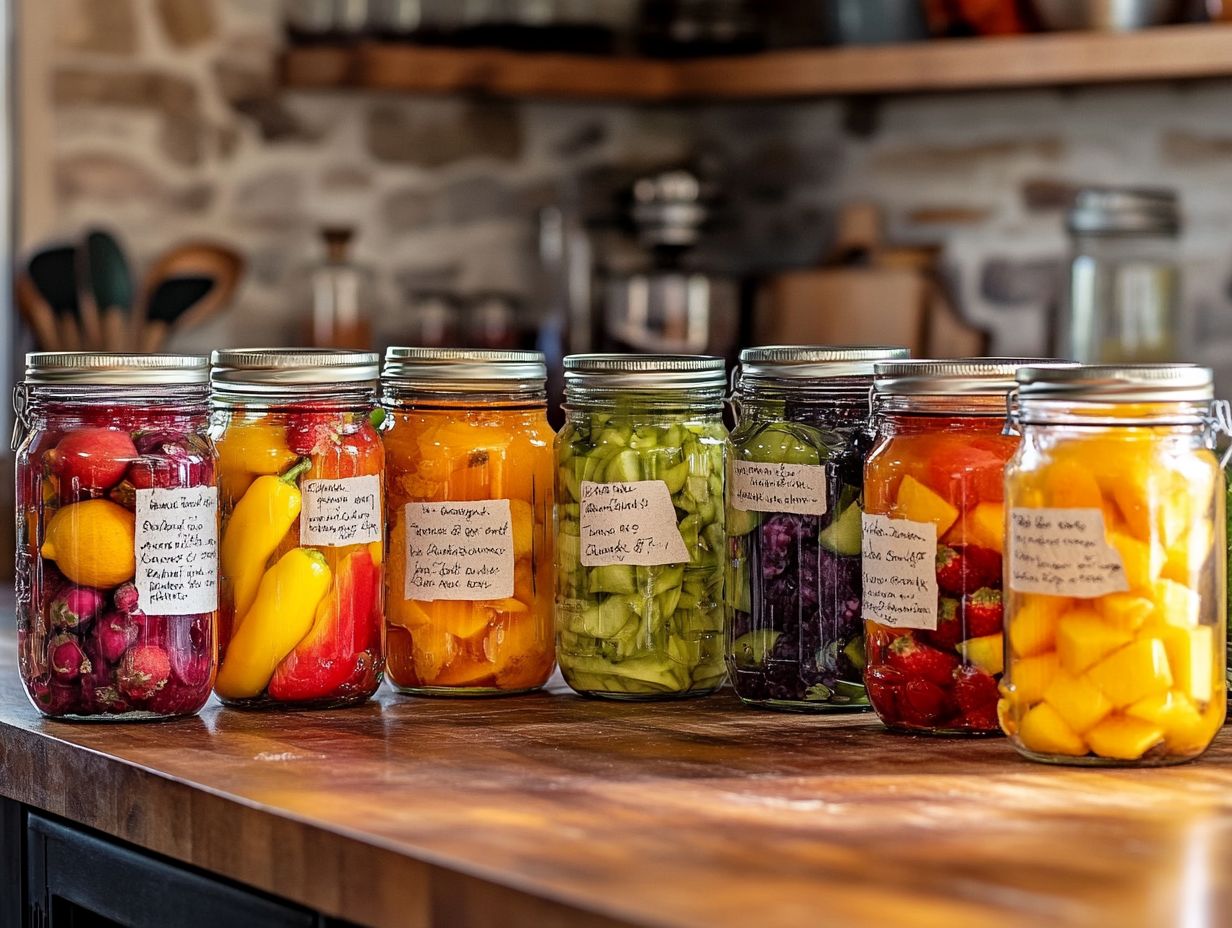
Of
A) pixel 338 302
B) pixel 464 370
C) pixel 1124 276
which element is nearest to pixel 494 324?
pixel 338 302

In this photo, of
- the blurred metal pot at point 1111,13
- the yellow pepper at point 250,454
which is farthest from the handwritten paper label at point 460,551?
the blurred metal pot at point 1111,13

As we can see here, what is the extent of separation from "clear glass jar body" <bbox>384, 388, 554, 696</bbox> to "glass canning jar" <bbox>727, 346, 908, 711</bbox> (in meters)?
0.14

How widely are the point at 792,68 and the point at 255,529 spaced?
1.96m

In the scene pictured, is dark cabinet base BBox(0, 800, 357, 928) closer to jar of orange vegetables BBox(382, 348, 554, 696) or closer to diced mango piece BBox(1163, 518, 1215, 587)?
jar of orange vegetables BBox(382, 348, 554, 696)

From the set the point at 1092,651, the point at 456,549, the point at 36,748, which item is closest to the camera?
the point at 1092,651

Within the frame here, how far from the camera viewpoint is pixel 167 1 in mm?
2938

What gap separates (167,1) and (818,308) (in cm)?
112

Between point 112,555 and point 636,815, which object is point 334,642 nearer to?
point 112,555

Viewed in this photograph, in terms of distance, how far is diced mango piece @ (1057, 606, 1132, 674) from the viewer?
0.99 meters

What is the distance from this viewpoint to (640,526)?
1.23m

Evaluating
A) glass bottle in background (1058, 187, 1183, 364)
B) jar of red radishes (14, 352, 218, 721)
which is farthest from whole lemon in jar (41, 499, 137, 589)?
glass bottle in background (1058, 187, 1183, 364)

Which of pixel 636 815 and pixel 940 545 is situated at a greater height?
pixel 940 545

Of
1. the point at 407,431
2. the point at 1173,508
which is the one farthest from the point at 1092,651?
the point at 407,431

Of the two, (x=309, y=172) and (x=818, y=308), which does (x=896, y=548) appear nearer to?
(x=818, y=308)
